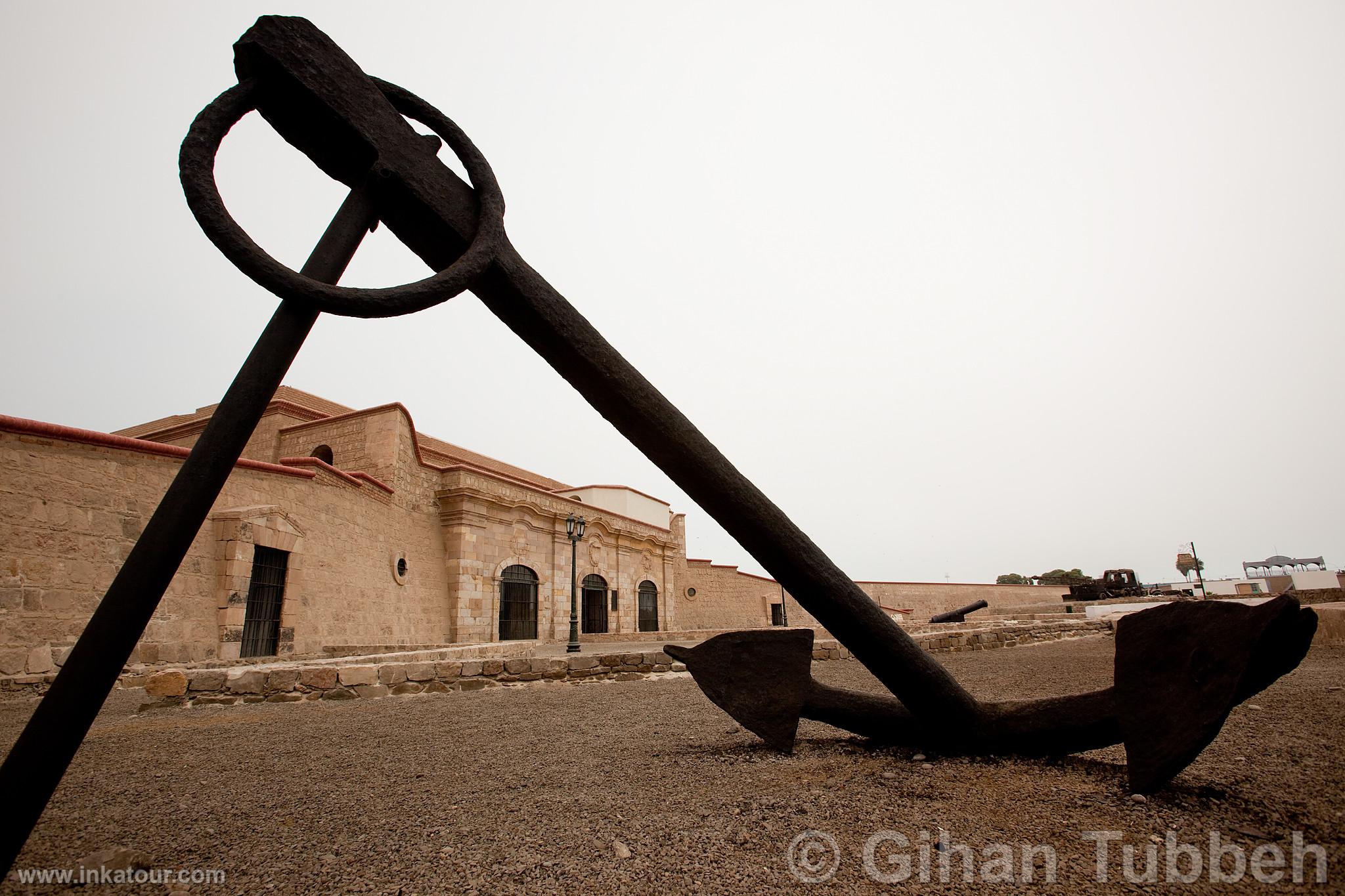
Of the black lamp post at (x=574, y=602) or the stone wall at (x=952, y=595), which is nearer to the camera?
the black lamp post at (x=574, y=602)

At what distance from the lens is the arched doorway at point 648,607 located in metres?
20.9

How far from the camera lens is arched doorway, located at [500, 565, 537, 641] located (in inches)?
602

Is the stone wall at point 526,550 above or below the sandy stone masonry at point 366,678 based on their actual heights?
above

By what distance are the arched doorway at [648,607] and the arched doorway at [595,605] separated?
1964 millimetres

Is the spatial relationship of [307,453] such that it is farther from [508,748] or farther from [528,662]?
[508,748]

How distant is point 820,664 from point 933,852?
6.37m

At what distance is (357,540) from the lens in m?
11.1

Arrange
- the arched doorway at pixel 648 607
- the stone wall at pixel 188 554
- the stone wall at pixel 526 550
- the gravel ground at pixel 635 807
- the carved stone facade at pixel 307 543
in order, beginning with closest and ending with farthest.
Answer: the gravel ground at pixel 635 807, the stone wall at pixel 188 554, the carved stone facade at pixel 307 543, the stone wall at pixel 526 550, the arched doorway at pixel 648 607

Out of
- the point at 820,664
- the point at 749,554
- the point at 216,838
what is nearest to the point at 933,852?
the point at 749,554

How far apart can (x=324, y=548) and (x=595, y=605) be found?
1006cm

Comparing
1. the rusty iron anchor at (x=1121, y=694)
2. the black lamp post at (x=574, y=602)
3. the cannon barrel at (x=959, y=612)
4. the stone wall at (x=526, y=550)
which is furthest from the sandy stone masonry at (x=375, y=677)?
the cannon barrel at (x=959, y=612)

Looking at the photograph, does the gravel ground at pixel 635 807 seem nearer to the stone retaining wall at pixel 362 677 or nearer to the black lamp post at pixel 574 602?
the stone retaining wall at pixel 362 677

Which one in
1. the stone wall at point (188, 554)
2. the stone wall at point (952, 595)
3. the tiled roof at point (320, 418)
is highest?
the tiled roof at point (320, 418)

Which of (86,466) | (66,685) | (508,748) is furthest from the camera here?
(86,466)
